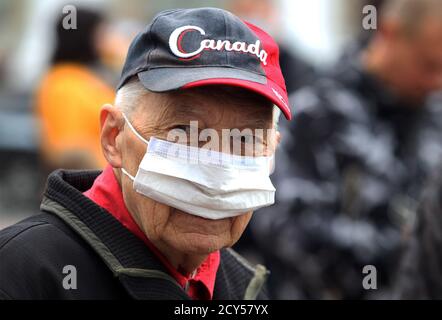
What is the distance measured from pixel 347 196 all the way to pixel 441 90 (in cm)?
81

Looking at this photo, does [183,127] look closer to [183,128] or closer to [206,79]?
[183,128]

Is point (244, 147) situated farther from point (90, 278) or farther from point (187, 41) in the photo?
point (90, 278)

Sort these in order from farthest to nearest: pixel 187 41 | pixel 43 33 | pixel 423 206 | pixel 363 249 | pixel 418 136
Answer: pixel 43 33 < pixel 418 136 < pixel 363 249 < pixel 423 206 < pixel 187 41

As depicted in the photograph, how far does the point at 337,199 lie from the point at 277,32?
3132 millimetres

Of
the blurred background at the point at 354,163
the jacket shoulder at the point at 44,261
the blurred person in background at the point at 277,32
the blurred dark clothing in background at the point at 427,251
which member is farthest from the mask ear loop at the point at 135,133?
the blurred person in background at the point at 277,32

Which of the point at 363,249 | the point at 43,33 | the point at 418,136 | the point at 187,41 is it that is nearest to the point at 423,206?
the point at 363,249

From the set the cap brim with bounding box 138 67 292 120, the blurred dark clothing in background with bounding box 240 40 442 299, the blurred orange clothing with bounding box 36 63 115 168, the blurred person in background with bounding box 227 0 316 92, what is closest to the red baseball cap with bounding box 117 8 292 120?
the cap brim with bounding box 138 67 292 120

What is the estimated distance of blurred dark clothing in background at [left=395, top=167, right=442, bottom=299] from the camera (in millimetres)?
3682

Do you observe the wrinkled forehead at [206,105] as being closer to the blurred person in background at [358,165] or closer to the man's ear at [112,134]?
the man's ear at [112,134]

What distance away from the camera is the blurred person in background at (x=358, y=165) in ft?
15.1

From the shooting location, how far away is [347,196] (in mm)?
4637

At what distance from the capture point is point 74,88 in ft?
20.2

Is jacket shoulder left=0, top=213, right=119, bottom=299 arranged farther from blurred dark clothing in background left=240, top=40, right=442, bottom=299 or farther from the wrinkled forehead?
blurred dark clothing in background left=240, top=40, right=442, bottom=299

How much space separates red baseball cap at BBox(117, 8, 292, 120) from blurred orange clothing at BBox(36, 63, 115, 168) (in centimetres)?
307
